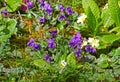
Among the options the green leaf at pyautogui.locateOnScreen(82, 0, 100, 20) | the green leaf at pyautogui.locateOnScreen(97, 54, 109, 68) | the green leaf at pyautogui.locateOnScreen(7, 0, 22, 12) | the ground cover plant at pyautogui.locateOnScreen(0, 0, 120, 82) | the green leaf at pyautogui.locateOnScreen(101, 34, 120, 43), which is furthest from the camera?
the green leaf at pyautogui.locateOnScreen(7, 0, 22, 12)

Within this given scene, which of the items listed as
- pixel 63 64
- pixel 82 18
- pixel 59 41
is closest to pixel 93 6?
pixel 82 18

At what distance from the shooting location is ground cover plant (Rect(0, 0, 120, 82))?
3.62 meters

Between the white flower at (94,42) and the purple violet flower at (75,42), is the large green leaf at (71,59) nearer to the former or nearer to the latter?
the purple violet flower at (75,42)

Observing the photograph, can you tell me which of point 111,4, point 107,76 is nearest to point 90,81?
point 107,76

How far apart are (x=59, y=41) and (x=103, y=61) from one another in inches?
19.3

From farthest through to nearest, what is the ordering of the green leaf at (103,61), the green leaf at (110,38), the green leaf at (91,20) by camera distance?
the green leaf at (91,20) < the green leaf at (110,38) < the green leaf at (103,61)

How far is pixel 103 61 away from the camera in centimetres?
374

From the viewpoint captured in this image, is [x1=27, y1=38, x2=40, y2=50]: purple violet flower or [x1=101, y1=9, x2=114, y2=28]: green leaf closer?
[x1=27, y1=38, x2=40, y2=50]: purple violet flower

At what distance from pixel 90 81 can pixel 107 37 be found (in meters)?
0.56


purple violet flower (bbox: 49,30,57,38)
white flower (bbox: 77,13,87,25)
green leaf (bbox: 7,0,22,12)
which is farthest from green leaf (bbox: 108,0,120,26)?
green leaf (bbox: 7,0,22,12)

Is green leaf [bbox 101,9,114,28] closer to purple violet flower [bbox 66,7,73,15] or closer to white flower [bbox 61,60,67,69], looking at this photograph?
purple violet flower [bbox 66,7,73,15]

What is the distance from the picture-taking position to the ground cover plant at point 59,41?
362 cm

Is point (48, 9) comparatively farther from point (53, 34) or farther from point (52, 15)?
point (53, 34)

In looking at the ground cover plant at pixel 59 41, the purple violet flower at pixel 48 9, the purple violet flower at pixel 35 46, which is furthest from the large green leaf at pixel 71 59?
the purple violet flower at pixel 48 9
